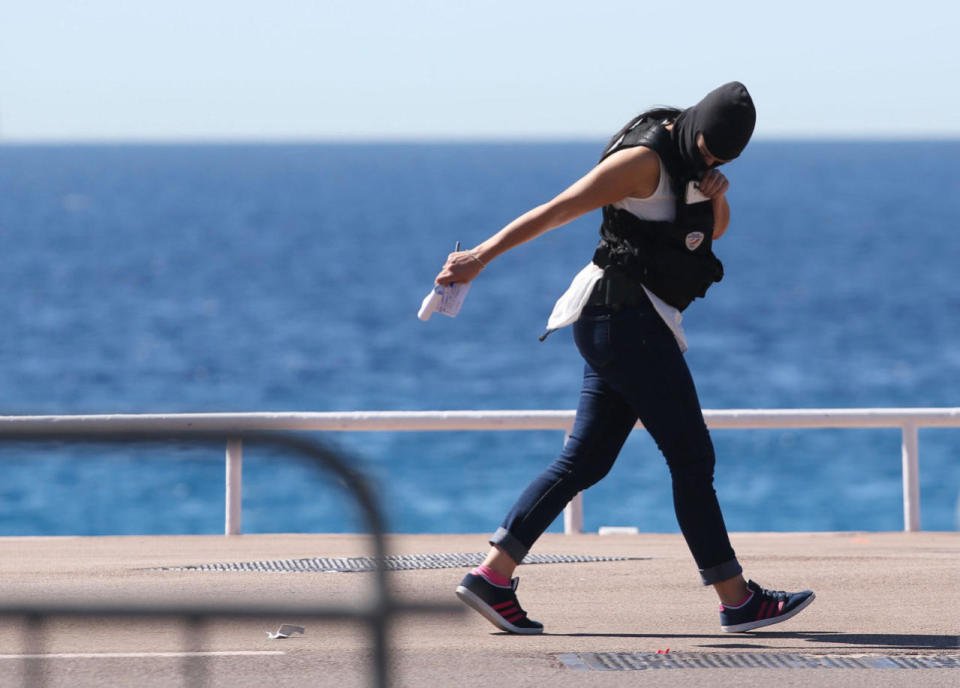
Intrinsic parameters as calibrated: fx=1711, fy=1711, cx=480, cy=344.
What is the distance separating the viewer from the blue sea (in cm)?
2706

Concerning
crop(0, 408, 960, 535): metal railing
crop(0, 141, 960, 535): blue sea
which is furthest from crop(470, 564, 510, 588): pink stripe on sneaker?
crop(0, 408, 960, 535): metal railing

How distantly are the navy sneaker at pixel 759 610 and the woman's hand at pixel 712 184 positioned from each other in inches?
52.6

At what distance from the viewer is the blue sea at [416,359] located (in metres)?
27.1

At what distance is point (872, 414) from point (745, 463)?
27.1 meters

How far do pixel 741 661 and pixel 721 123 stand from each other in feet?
5.72

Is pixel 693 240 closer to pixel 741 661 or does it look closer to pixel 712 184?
pixel 712 184

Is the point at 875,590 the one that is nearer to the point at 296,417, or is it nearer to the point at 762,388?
the point at 296,417

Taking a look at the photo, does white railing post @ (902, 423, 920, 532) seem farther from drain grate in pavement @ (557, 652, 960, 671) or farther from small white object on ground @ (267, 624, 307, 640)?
small white object on ground @ (267, 624, 307, 640)

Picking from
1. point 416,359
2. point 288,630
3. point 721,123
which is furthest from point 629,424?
point 416,359

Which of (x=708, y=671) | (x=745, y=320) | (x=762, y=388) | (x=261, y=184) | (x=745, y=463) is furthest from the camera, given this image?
(x=261, y=184)

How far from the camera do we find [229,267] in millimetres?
80438

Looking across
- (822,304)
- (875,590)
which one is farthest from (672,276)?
(822,304)

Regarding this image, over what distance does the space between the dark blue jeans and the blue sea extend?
0.79 meters

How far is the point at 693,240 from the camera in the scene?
577 centimetres
